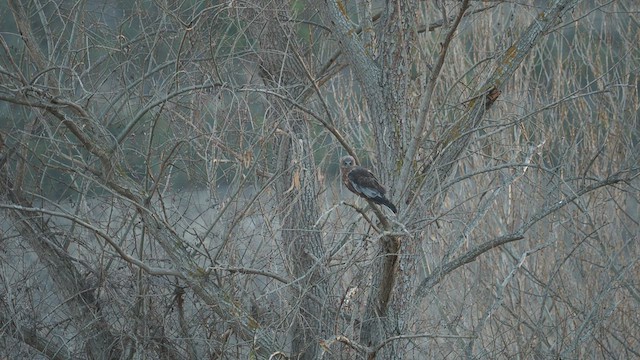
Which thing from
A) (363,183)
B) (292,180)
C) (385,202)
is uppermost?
(292,180)

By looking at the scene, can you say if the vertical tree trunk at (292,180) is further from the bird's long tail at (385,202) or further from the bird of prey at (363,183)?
the bird's long tail at (385,202)

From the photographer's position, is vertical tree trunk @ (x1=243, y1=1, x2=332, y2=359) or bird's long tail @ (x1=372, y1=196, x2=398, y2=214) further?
vertical tree trunk @ (x1=243, y1=1, x2=332, y2=359)

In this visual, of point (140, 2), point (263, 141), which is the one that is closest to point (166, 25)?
point (140, 2)

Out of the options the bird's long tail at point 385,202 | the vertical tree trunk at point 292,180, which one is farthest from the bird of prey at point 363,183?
the vertical tree trunk at point 292,180

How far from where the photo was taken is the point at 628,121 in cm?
895

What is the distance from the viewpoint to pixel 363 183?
5.72 m

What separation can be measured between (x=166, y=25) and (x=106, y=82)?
62cm

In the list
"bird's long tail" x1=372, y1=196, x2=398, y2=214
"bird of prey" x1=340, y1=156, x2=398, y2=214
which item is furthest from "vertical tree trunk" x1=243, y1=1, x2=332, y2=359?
"bird's long tail" x1=372, y1=196, x2=398, y2=214

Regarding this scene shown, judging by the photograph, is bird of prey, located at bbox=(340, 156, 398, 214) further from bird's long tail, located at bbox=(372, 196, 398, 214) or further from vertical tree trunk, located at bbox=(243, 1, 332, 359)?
vertical tree trunk, located at bbox=(243, 1, 332, 359)

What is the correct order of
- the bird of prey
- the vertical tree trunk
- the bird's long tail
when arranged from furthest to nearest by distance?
the vertical tree trunk < the bird of prey < the bird's long tail

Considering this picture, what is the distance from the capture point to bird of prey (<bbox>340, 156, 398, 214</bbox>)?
5353mm

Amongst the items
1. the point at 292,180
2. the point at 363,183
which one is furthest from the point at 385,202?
the point at 292,180

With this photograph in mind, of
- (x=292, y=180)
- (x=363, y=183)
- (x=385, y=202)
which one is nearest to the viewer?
(x=385, y=202)

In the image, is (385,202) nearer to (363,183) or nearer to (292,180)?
(363,183)
